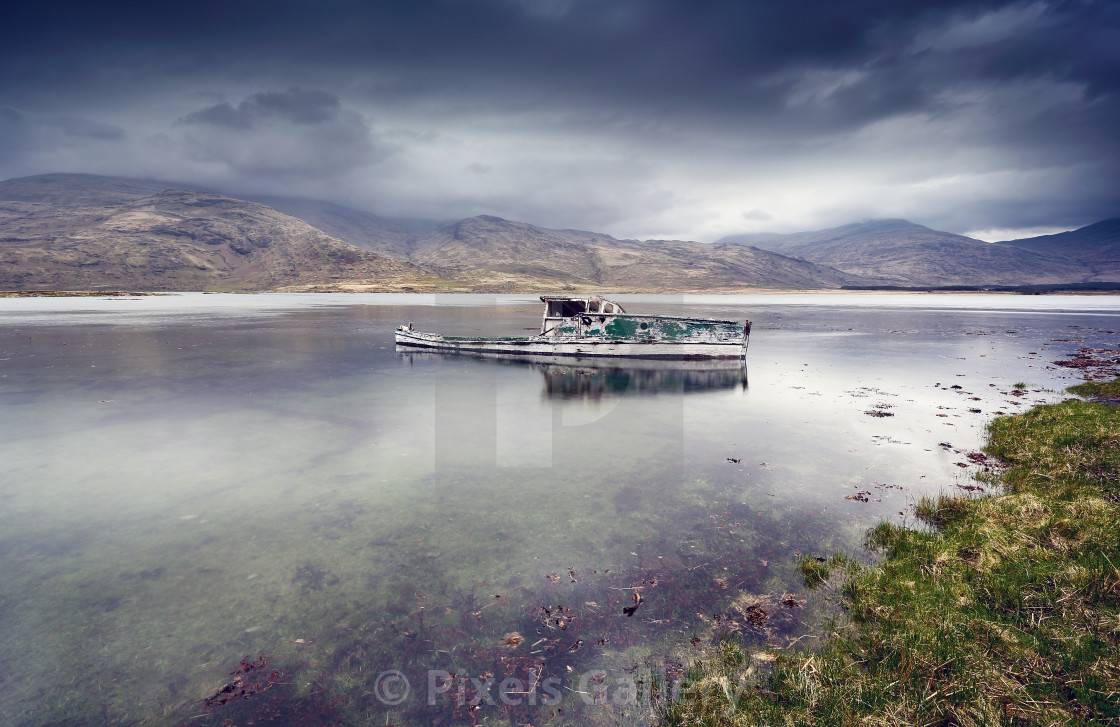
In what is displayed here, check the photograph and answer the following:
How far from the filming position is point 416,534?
8992 millimetres

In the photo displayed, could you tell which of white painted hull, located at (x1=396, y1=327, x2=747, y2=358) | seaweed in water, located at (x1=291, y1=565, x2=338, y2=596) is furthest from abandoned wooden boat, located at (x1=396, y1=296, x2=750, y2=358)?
seaweed in water, located at (x1=291, y1=565, x2=338, y2=596)

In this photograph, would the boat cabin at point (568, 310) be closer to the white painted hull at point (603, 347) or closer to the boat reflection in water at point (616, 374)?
the white painted hull at point (603, 347)

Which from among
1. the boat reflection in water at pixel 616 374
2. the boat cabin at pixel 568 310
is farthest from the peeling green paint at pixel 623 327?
the boat reflection in water at pixel 616 374

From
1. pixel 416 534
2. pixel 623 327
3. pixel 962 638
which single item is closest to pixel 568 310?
pixel 623 327

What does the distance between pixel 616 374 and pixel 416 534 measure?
20.4 m

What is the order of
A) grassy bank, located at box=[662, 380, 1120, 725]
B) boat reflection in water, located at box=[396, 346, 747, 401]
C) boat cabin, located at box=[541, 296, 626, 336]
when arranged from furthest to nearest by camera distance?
boat cabin, located at box=[541, 296, 626, 336] < boat reflection in water, located at box=[396, 346, 747, 401] < grassy bank, located at box=[662, 380, 1120, 725]

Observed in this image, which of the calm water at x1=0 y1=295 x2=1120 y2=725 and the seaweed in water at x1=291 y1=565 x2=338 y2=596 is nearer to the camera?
the calm water at x1=0 y1=295 x2=1120 y2=725

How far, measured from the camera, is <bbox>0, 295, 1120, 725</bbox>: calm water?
5551mm

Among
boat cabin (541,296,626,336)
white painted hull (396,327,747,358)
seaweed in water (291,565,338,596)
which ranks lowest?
seaweed in water (291,565,338,596)

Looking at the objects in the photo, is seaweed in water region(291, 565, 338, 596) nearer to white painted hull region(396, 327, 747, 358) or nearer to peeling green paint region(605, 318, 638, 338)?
white painted hull region(396, 327, 747, 358)

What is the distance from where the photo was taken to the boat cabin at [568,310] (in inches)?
1342

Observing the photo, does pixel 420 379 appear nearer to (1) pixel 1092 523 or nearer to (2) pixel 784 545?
(2) pixel 784 545

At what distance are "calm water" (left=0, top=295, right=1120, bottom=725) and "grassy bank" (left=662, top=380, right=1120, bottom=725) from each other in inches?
23.0

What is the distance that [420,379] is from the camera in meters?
25.5
